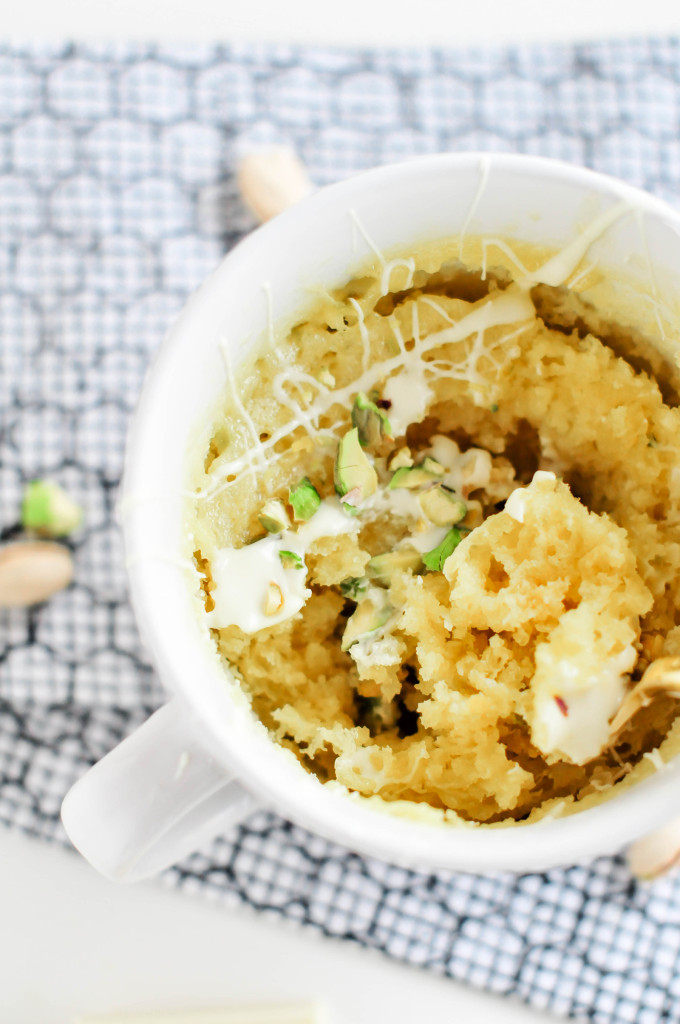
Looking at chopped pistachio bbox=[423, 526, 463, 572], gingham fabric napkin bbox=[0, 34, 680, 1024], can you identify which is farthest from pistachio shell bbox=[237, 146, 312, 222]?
chopped pistachio bbox=[423, 526, 463, 572]

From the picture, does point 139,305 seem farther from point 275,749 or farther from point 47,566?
point 275,749

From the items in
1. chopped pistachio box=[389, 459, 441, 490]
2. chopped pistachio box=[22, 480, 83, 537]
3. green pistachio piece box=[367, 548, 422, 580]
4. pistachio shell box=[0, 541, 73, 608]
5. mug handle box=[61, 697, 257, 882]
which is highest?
chopped pistachio box=[389, 459, 441, 490]

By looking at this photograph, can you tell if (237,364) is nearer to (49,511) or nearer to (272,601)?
(272,601)

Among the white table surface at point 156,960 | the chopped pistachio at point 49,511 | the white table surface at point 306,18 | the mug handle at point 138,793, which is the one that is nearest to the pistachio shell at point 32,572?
the chopped pistachio at point 49,511

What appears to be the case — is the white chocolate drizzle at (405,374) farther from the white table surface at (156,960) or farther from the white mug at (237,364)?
the white table surface at (156,960)

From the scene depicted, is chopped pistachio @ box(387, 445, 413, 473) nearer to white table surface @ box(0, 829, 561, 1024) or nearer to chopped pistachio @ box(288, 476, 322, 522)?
chopped pistachio @ box(288, 476, 322, 522)

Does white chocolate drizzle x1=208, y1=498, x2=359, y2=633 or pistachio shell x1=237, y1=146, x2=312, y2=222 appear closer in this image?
white chocolate drizzle x1=208, y1=498, x2=359, y2=633

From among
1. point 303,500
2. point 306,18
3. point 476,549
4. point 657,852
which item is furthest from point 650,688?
point 306,18
